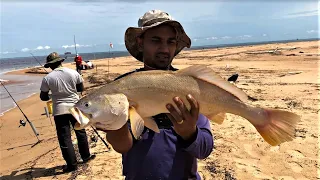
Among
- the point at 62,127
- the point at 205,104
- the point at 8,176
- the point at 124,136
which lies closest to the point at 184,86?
the point at 205,104

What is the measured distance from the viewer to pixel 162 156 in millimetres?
2201

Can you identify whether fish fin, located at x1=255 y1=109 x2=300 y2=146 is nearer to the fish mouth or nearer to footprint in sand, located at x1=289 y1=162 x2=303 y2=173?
the fish mouth

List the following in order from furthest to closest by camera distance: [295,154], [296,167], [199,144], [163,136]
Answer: [295,154] < [296,167] < [163,136] < [199,144]

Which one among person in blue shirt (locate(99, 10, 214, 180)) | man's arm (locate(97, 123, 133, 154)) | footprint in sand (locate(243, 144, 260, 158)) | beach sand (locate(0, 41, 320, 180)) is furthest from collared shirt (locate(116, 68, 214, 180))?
footprint in sand (locate(243, 144, 260, 158))

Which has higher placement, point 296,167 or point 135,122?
point 135,122

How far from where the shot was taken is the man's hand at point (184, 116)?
6.51ft

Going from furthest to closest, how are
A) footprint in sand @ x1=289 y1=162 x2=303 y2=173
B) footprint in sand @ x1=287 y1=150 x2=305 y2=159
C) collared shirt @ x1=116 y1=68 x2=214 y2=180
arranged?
footprint in sand @ x1=287 y1=150 x2=305 y2=159 → footprint in sand @ x1=289 y1=162 x2=303 y2=173 → collared shirt @ x1=116 y1=68 x2=214 y2=180

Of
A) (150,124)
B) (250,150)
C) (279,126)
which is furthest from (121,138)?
(250,150)

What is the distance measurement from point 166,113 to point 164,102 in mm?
140

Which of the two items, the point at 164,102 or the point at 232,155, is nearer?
the point at 164,102

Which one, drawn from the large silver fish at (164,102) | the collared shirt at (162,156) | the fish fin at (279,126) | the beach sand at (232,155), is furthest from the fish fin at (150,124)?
the beach sand at (232,155)

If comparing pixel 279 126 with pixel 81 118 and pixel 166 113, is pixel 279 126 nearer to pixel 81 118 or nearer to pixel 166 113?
pixel 166 113

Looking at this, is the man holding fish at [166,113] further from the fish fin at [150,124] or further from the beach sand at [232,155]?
the beach sand at [232,155]

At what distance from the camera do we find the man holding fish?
1899mm
